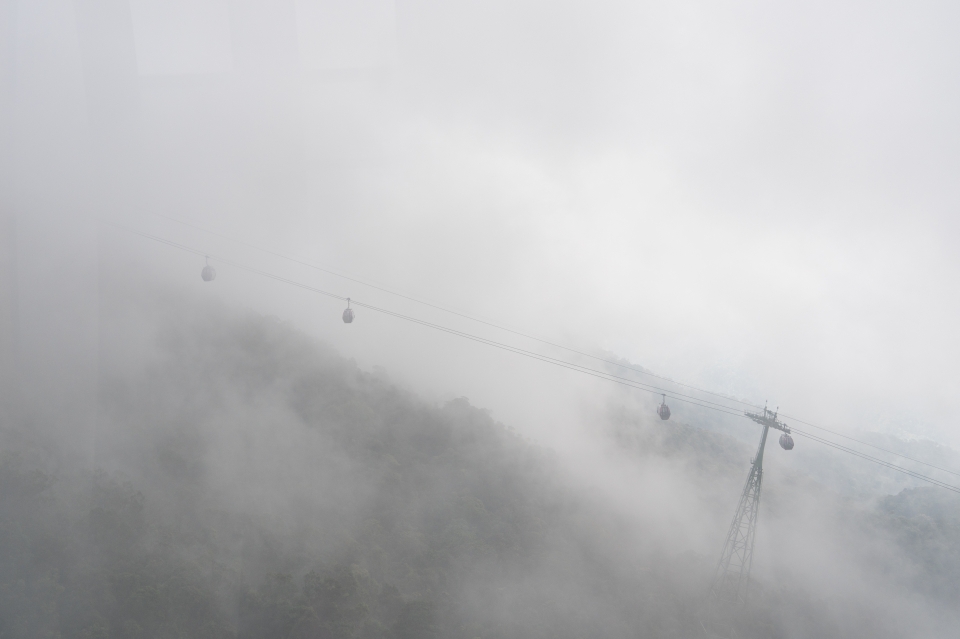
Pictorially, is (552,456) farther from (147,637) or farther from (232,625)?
A: (147,637)

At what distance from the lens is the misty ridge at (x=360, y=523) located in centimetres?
2527

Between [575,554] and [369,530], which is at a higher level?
[369,530]

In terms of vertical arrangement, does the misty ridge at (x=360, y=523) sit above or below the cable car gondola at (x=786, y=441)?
below

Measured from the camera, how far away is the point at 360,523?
42062mm

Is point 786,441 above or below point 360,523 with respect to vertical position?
above

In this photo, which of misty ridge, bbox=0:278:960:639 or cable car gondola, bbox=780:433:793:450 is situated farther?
misty ridge, bbox=0:278:960:639

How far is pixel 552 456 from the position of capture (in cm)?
6450

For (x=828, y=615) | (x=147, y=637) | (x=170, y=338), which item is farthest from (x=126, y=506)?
(x=828, y=615)

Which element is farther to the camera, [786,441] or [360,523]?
[360,523]

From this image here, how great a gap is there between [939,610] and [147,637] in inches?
2756

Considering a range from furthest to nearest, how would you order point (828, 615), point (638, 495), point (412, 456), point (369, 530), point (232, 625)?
1. point (638, 495)
2. point (412, 456)
3. point (828, 615)
4. point (369, 530)
5. point (232, 625)

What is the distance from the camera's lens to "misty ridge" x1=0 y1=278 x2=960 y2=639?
25.3 metres

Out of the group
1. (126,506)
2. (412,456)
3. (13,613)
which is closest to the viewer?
(13,613)

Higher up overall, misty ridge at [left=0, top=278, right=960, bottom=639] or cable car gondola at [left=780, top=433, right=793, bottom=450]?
cable car gondola at [left=780, top=433, right=793, bottom=450]
